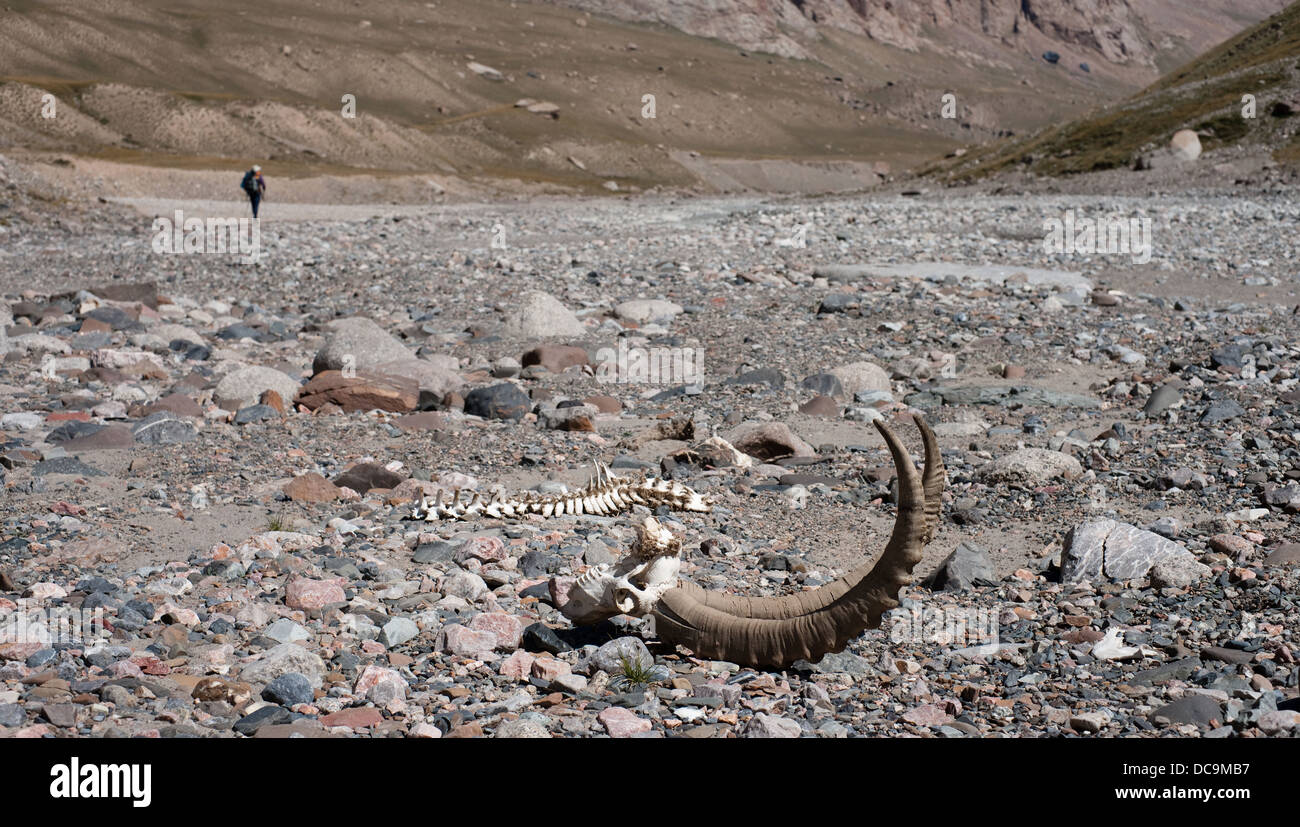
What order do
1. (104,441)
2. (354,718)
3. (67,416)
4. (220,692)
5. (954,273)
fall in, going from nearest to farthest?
(354,718), (220,692), (104,441), (67,416), (954,273)

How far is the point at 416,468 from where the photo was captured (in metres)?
8.07

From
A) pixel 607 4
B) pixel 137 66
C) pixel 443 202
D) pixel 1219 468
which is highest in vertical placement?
pixel 607 4

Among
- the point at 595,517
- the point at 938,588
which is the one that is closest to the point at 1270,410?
the point at 938,588

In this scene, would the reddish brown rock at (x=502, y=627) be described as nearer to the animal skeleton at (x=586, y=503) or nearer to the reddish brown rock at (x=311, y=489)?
the animal skeleton at (x=586, y=503)

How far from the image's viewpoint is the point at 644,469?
8.09 meters

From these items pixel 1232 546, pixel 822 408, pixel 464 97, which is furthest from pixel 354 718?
pixel 464 97

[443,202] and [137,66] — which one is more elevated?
[137,66]

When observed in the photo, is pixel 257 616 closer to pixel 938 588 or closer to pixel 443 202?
pixel 938 588

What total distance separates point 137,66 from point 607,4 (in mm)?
76800
